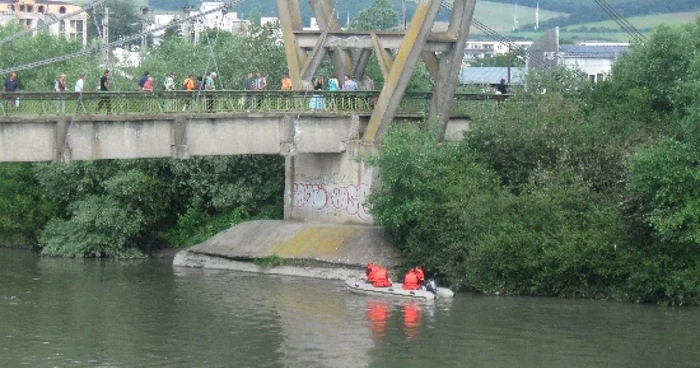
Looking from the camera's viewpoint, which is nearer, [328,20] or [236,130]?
[236,130]

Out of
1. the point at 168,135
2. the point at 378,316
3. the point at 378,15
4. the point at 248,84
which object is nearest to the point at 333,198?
the point at 248,84

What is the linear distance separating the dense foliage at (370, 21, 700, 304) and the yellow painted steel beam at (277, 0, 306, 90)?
20.1 feet

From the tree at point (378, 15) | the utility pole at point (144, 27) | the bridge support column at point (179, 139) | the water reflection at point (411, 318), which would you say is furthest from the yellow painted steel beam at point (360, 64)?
the tree at point (378, 15)

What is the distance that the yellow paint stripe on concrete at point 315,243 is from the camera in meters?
58.1

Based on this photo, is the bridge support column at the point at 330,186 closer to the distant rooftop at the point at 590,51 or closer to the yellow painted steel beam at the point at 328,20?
the yellow painted steel beam at the point at 328,20

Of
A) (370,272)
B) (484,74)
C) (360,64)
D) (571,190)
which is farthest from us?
(484,74)

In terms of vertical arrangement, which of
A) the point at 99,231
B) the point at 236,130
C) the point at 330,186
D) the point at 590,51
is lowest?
the point at 99,231

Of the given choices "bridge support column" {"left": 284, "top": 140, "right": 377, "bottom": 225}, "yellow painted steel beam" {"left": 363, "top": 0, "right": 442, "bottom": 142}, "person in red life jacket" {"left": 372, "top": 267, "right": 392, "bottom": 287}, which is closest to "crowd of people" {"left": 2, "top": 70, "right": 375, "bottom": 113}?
"yellow painted steel beam" {"left": 363, "top": 0, "right": 442, "bottom": 142}

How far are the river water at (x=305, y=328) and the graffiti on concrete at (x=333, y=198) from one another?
4.50 metres

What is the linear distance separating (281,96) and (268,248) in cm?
587

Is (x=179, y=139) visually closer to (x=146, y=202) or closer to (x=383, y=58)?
(x=383, y=58)

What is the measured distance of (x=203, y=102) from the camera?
5741cm

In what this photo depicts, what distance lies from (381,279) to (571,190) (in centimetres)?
706

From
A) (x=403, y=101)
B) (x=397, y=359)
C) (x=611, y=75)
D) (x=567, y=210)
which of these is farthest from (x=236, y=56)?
(x=397, y=359)
